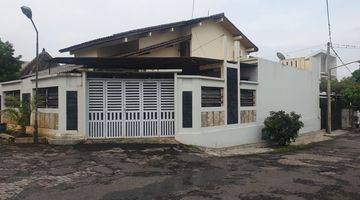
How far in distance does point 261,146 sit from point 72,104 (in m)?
8.79

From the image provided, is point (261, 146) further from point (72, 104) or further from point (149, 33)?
point (72, 104)

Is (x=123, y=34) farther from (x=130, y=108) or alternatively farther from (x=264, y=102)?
(x=264, y=102)

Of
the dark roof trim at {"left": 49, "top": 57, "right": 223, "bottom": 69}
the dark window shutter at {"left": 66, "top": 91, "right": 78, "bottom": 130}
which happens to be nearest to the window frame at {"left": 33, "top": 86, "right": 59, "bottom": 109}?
the dark window shutter at {"left": 66, "top": 91, "right": 78, "bottom": 130}

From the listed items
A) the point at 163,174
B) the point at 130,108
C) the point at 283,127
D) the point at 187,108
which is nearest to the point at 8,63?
the point at 130,108

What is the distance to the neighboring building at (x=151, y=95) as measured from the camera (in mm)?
14641

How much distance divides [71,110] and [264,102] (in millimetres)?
9597

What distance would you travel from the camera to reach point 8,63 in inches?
1127

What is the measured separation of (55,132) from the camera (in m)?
14.9

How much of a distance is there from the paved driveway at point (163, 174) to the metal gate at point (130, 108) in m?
1.13

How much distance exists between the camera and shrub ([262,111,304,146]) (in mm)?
17906

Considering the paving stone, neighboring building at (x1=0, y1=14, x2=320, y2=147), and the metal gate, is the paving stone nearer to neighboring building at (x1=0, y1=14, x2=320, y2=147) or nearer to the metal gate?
neighboring building at (x1=0, y1=14, x2=320, y2=147)

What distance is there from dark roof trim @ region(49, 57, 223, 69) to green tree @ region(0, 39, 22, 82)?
48.7ft

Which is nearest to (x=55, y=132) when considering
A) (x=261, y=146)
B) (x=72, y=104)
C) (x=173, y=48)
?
(x=72, y=104)

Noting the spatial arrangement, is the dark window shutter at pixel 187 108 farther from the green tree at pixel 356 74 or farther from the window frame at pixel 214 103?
the green tree at pixel 356 74
